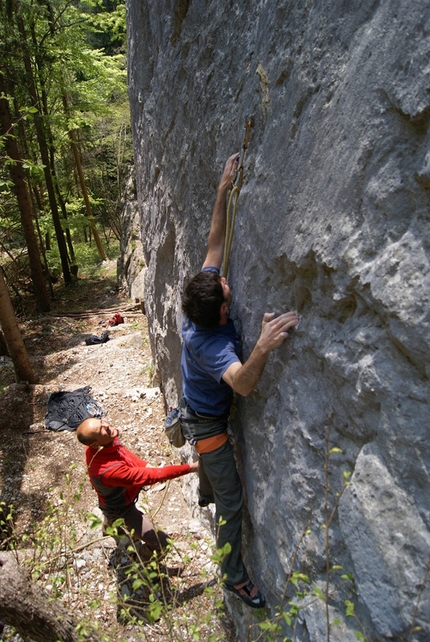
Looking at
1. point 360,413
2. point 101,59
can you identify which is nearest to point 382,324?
point 360,413

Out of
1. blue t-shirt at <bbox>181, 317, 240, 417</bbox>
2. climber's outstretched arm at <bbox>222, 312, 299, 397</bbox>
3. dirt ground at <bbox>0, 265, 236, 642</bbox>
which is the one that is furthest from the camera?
dirt ground at <bbox>0, 265, 236, 642</bbox>

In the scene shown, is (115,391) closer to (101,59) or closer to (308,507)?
(308,507)

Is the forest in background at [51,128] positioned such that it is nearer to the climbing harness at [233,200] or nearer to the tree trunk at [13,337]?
the tree trunk at [13,337]

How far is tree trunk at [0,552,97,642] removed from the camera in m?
2.78

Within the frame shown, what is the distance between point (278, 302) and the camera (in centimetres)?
245

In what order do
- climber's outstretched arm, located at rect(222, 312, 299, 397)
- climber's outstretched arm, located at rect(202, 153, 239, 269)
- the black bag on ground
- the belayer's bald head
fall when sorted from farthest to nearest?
the black bag on ground < the belayer's bald head < climber's outstretched arm, located at rect(202, 153, 239, 269) < climber's outstretched arm, located at rect(222, 312, 299, 397)

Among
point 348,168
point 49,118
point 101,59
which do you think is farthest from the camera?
point 101,59

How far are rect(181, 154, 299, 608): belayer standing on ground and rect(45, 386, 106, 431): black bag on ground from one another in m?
4.16

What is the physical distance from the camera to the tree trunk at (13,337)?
25.6 ft

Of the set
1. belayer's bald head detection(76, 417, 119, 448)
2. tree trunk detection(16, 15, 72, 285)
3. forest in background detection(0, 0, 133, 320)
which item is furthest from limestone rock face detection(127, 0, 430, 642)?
tree trunk detection(16, 15, 72, 285)

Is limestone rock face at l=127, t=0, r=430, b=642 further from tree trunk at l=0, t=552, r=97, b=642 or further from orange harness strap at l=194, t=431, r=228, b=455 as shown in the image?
tree trunk at l=0, t=552, r=97, b=642

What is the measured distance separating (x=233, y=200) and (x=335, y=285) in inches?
50.8

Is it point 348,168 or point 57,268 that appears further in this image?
point 57,268

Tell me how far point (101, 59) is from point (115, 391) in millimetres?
13188
